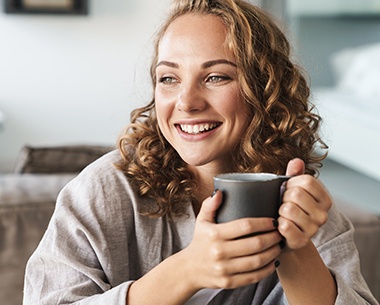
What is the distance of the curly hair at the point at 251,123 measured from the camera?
151 centimetres

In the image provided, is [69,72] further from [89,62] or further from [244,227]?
[244,227]

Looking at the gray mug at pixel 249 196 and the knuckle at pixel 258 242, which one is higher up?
the gray mug at pixel 249 196

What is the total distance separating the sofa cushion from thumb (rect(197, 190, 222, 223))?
1.37m

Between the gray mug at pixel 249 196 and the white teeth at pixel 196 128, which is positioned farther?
the white teeth at pixel 196 128

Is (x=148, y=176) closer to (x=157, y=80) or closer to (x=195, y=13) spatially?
(x=157, y=80)

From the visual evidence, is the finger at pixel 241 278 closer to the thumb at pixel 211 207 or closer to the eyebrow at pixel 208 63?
the thumb at pixel 211 207

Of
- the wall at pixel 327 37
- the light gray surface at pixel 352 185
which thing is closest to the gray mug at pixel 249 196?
the light gray surface at pixel 352 185

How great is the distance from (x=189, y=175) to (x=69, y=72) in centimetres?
454

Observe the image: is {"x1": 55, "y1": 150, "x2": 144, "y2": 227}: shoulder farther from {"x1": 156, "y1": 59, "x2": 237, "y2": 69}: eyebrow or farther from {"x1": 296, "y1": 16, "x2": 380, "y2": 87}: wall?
{"x1": 296, "y1": 16, "x2": 380, "y2": 87}: wall

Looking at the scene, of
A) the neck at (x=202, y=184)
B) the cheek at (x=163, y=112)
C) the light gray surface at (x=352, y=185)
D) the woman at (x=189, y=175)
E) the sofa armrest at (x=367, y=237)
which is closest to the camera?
the woman at (x=189, y=175)

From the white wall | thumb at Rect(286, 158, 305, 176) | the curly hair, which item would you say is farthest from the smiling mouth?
the white wall

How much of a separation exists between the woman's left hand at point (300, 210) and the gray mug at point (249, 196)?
0.05ft

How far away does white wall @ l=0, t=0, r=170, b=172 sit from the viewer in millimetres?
5902

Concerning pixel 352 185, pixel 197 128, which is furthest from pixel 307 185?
pixel 352 185
